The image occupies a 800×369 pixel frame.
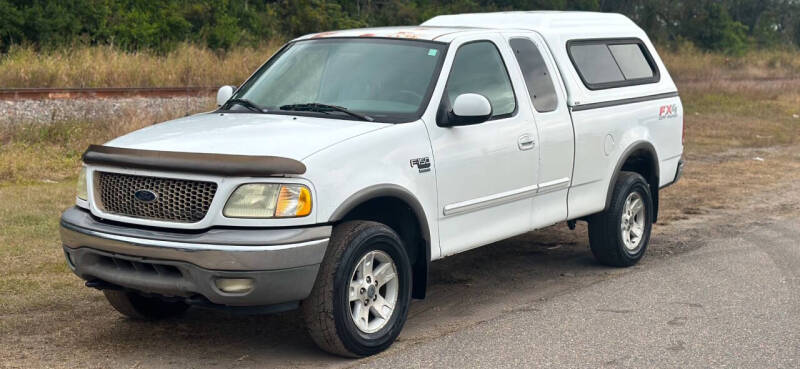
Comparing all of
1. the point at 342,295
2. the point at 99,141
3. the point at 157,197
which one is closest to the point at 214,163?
the point at 157,197

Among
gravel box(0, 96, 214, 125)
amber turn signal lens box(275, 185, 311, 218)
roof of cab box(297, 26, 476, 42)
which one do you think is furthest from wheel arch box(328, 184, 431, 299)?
gravel box(0, 96, 214, 125)

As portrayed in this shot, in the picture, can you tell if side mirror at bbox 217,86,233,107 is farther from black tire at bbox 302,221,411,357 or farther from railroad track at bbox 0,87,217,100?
railroad track at bbox 0,87,217,100

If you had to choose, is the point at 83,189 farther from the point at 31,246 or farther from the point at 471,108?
the point at 31,246

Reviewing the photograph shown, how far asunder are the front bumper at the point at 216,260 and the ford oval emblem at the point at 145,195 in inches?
6.3

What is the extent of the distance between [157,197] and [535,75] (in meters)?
3.03

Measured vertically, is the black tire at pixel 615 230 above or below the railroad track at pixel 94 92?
above

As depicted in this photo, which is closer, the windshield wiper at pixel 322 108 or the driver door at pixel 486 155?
the windshield wiper at pixel 322 108

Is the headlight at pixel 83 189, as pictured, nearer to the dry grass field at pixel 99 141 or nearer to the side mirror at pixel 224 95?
the dry grass field at pixel 99 141

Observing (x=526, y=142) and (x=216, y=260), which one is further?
(x=526, y=142)

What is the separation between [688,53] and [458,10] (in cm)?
953

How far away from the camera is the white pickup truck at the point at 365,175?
567cm

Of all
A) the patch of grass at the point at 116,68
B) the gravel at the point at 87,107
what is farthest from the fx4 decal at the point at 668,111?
the patch of grass at the point at 116,68

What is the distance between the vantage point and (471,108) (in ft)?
21.7

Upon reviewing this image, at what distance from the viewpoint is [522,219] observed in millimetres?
7477
